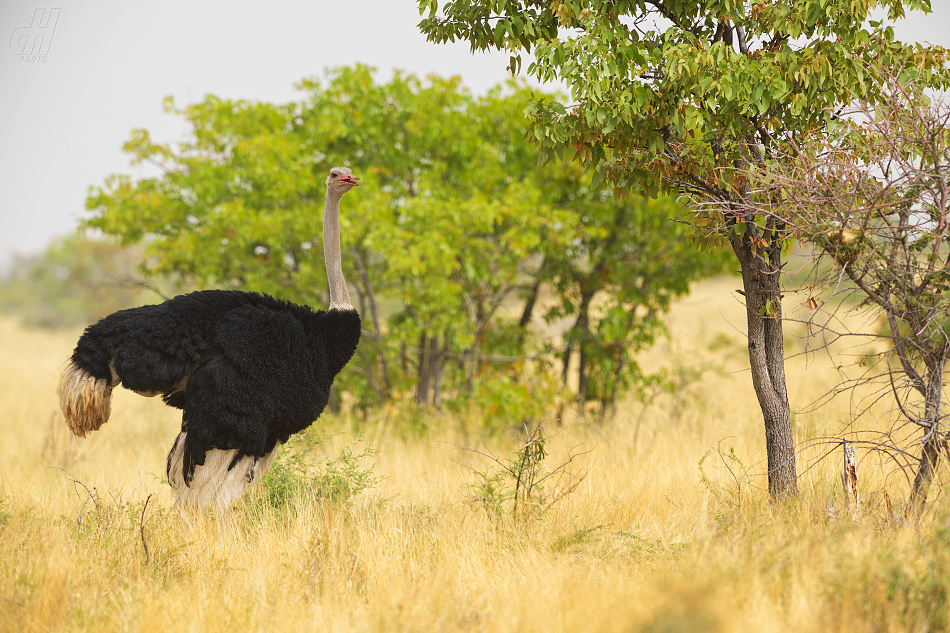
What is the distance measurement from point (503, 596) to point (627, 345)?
5.47 m

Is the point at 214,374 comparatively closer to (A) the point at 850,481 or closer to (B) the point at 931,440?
(A) the point at 850,481

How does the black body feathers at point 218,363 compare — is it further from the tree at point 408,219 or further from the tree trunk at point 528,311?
the tree trunk at point 528,311

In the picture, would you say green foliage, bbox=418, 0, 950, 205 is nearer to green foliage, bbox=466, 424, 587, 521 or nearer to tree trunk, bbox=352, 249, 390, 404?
green foliage, bbox=466, 424, 587, 521

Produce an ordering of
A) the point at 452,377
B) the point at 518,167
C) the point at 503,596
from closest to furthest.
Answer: the point at 503,596
the point at 518,167
the point at 452,377

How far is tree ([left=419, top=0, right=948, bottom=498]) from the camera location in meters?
3.95

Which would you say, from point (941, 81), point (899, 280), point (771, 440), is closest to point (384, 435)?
point (771, 440)

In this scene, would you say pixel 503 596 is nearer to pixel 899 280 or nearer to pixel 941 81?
pixel 899 280

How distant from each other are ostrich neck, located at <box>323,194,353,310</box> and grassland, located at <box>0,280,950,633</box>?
4.64 ft

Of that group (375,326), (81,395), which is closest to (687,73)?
(81,395)

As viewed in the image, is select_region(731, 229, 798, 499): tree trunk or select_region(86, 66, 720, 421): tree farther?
select_region(86, 66, 720, 421): tree

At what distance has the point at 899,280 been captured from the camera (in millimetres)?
3969

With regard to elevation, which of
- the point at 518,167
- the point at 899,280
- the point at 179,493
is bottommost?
the point at 179,493

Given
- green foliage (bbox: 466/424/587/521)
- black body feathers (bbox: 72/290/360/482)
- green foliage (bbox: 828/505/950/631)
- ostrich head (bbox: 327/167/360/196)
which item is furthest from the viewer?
ostrich head (bbox: 327/167/360/196)

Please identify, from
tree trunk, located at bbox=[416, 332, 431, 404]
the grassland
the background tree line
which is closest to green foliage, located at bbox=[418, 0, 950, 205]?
the grassland
